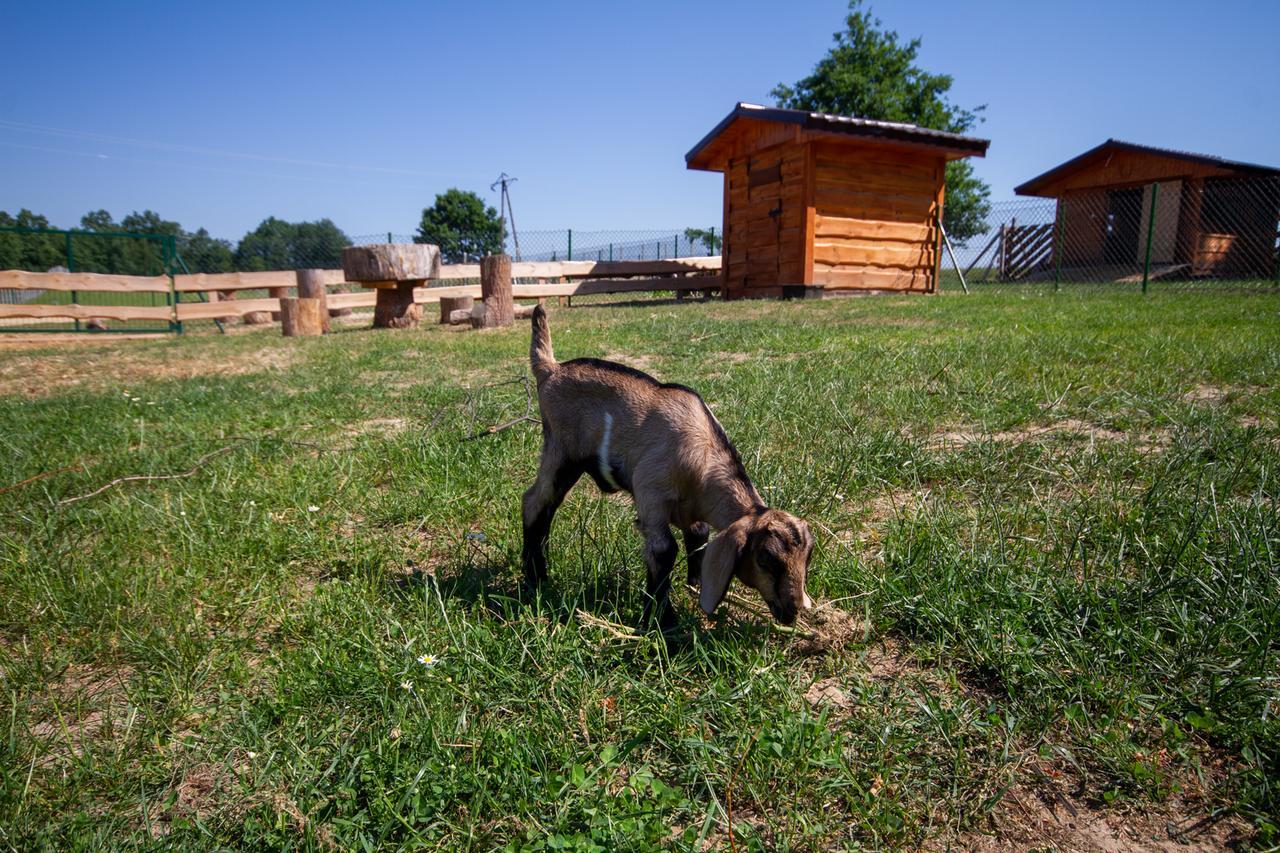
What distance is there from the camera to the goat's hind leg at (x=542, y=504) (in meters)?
2.91

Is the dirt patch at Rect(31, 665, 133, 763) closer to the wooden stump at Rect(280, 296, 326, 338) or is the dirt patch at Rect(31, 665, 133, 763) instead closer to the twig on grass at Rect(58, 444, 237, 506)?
the twig on grass at Rect(58, 444, 237, 506)

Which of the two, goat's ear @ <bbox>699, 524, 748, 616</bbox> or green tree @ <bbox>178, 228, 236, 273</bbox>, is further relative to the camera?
green tree @ <bbox>178, 228, 236, 273</bbox>

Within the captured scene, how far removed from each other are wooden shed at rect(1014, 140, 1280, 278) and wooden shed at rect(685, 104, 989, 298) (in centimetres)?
934

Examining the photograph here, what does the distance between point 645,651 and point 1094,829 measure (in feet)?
4.35

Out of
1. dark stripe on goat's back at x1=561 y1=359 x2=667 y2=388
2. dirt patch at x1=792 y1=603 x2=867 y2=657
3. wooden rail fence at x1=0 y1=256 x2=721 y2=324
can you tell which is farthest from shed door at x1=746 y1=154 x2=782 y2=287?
dirt patch at x1=792 y1=603 x2=867 y2=657

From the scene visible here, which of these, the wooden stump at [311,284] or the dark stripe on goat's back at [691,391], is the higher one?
the wooden stump at [311,284]

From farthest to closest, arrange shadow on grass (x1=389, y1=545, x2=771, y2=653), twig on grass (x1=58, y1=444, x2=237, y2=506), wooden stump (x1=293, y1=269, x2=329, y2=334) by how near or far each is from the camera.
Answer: wooden stump (x1=293, y1=269, x2=329, y2=334), twig on grass (x1=58, y1=444, x2=237, y2=506), shadow on grass (x1=389, y1=545, x2=771, y2=653)

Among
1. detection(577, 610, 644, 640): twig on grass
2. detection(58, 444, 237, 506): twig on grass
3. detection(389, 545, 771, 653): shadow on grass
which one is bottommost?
detection(389, 545, 771, 653): shadow on grass

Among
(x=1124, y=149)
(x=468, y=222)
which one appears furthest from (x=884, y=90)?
(x=468, y=222)

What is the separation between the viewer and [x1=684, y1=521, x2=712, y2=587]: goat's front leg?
9.10ft

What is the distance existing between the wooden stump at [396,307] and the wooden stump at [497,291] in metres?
1.86

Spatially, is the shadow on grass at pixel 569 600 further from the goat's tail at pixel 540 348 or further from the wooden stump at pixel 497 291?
the wooden stump at pixel 497 291

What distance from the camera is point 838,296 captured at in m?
16.3

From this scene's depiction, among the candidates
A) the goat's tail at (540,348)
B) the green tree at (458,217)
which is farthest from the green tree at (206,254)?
the green tree at (458,217)
